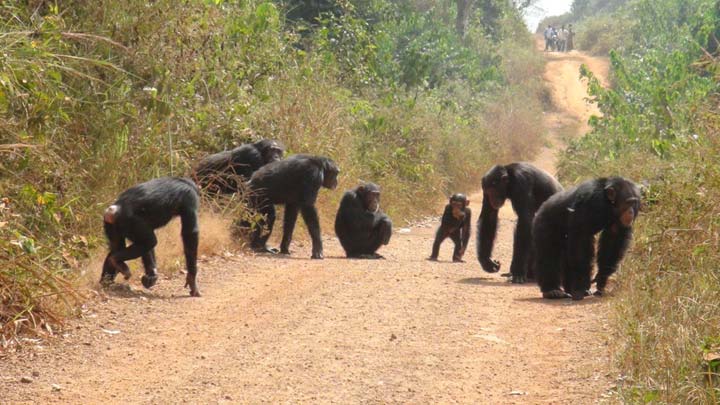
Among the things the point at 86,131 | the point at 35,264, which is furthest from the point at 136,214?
the point at 86,131

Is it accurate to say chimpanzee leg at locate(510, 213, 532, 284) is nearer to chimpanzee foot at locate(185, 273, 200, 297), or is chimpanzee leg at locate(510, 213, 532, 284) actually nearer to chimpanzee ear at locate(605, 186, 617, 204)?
chimpanzee ear at locate(605, 186, 617, 204)

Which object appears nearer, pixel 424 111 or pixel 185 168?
pixel 185 168

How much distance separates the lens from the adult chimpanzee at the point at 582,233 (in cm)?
911

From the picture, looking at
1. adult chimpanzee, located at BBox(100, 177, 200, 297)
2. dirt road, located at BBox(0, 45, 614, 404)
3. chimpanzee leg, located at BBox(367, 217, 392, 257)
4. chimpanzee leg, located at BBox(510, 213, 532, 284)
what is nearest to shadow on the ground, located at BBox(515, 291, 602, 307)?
dirt road, located at BBox(0, 45, 614, 404)

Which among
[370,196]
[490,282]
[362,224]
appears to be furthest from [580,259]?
[370,196]

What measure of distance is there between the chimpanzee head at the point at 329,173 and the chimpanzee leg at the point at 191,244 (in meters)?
4.03

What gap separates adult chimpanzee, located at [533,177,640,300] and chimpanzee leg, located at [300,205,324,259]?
3325 millimetres

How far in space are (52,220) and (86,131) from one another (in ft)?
6.81

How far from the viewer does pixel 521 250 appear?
10.9 meters

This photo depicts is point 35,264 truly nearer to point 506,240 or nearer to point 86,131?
point 86,131

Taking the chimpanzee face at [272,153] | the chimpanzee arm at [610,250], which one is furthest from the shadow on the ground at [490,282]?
the chimpanzee face at [272,153]

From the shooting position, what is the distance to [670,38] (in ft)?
104

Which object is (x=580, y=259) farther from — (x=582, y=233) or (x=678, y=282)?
(x=678, y=282)

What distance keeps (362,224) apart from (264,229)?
4.46 feet
